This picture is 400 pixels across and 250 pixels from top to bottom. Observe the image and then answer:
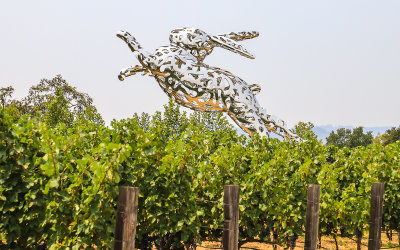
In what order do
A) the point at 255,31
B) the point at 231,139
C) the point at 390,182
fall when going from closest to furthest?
1. the point at 390,182
2. the point at 231,139
3. the point at 255,31

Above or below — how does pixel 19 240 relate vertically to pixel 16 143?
below

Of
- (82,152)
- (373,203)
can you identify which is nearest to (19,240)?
(82,152)

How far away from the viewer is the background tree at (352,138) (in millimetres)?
52844

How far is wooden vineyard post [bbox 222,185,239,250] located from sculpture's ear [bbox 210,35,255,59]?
897 cm

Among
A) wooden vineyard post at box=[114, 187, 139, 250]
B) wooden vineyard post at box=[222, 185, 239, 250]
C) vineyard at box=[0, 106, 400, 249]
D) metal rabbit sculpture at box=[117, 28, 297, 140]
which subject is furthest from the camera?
metal rabbit sculpture at box=[117, 28, 297, 140]

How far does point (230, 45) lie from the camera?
12734 millimetres

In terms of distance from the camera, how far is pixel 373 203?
5969 millimetres

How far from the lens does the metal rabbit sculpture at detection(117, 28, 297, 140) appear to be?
11.8m

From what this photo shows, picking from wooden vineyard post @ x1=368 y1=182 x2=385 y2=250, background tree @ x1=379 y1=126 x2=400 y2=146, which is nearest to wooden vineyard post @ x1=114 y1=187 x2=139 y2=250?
wooden vineyard post @ x1=368 y1=182 x2=385 y2=250

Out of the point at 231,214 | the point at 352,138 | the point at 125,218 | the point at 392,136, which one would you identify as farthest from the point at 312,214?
the point at 352,138

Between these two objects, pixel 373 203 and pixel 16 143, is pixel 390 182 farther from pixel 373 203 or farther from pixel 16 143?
pixel 16 143

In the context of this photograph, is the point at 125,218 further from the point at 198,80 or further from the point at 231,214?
the point at 198,80

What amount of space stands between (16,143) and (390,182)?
259 inches

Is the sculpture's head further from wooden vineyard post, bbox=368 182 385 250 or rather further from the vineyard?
wooden vineyard post, bbox=368 182 385 250
